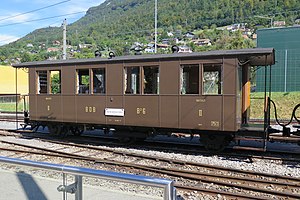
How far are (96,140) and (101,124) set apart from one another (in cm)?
129

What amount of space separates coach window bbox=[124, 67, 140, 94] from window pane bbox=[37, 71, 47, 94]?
158 inches

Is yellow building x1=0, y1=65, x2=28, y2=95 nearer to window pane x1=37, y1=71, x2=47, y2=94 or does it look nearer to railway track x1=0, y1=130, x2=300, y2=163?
window pane x1=37, y1=71, x2=47, y2=94

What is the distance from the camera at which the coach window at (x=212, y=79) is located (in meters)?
10.4

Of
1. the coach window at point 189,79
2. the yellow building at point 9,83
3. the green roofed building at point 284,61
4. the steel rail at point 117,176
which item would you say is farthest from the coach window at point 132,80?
the yellow building at point 9,83

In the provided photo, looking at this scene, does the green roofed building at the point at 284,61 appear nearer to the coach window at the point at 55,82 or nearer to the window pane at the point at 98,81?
the coach window at the point at 55,82

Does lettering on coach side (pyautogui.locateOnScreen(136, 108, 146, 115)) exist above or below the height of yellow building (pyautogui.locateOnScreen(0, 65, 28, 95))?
below

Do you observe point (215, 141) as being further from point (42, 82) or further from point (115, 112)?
point (42, 82)

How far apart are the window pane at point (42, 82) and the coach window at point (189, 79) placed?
20.1 feet

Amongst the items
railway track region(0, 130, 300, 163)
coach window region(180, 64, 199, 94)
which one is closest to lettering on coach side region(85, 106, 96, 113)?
railway track region(0, 130, 300, 163)

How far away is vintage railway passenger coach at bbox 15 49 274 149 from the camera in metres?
10.3

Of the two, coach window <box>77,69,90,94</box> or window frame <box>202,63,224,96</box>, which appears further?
coach window <box>77,69,90,94</box>

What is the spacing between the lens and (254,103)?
27.7m

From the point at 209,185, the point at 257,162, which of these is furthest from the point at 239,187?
the point at 257,162

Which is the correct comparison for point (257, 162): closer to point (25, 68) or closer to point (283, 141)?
point (283, 141)
